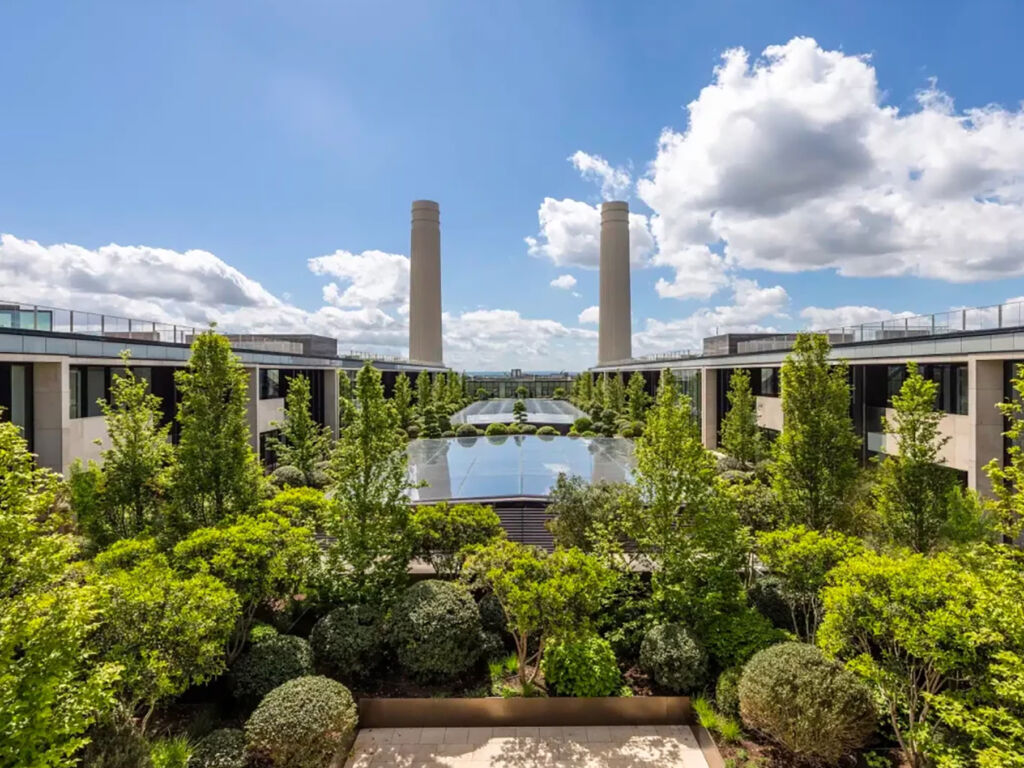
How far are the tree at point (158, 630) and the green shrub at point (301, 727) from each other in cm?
119

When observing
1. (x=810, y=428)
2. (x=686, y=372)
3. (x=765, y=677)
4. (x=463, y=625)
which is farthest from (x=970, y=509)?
(x=686, y=372)

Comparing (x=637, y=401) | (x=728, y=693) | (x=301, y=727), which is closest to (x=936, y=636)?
(x=728, y=693)

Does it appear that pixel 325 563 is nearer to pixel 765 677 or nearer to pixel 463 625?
pixel 463 625

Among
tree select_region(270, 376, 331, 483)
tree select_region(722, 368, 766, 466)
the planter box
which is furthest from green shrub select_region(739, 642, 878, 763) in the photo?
tree select_region(270, 376, 331, 483)

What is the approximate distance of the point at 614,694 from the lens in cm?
1127

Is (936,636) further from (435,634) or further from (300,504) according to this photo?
(300,504)

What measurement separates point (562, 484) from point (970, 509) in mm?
10151

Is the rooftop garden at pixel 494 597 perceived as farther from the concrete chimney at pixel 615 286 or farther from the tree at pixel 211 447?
the concrete chimney at pixel 615 286

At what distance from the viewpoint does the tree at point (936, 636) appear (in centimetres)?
727

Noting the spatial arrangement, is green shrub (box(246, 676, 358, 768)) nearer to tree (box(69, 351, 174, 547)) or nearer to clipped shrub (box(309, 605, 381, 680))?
clipped shrub (box(309, 605, 381, 680))

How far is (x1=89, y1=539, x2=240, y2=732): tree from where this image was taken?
27.8 feet

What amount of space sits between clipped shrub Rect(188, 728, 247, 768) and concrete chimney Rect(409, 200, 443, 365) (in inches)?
3509

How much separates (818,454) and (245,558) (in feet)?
47.6

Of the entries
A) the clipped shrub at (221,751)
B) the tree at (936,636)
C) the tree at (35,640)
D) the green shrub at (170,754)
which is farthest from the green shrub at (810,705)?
the tree at (35,640)
